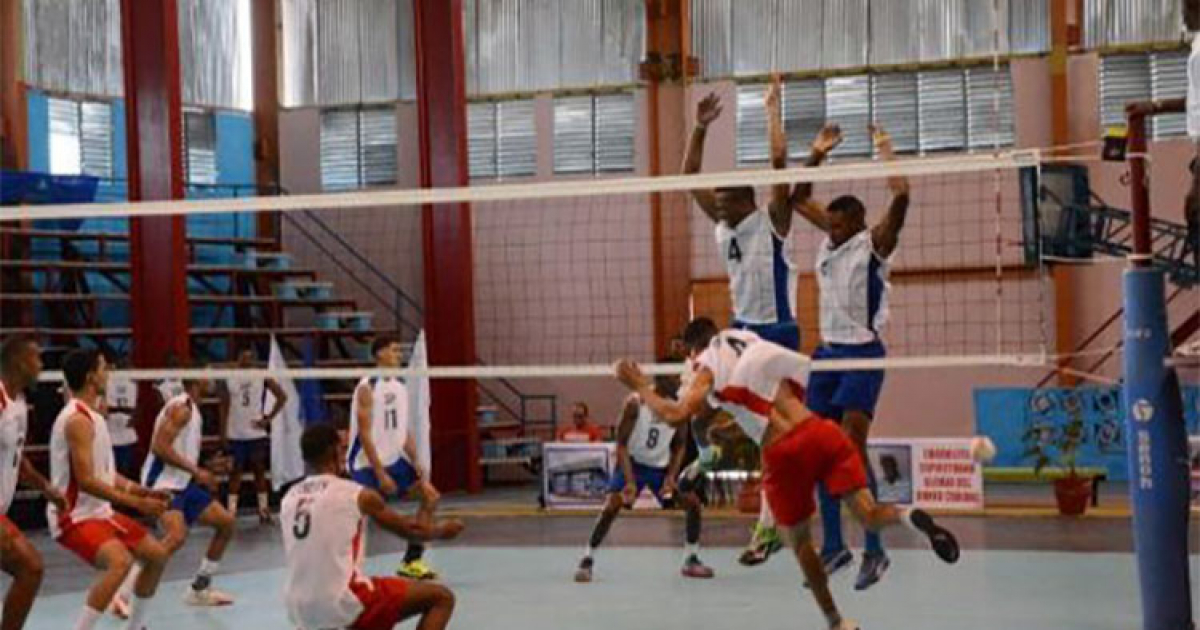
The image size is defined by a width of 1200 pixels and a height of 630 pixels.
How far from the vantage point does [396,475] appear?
1512cm

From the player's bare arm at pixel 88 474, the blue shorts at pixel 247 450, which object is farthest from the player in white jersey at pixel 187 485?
the blue shorts at pixel 247 450

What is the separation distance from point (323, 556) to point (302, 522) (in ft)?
0.56

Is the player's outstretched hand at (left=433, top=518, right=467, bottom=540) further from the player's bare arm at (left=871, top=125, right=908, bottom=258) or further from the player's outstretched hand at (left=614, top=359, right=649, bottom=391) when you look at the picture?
the player's bare arm at (left=871, top=125, right=908, bottom=258)

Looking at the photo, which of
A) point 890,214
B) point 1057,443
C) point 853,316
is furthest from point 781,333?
point 1057,443

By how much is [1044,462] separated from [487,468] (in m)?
9.23

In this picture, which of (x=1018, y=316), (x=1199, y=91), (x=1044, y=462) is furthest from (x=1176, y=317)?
(x=1199, y=91)

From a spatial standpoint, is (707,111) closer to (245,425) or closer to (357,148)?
(245,425)

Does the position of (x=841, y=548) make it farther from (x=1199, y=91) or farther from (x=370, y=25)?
(x=370, y=25)

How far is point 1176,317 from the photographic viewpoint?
2338 cm

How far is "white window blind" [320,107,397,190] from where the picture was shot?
26.3m

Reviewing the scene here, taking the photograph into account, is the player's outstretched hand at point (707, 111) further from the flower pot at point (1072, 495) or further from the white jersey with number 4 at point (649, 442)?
the flower pot at point (1072, 495)

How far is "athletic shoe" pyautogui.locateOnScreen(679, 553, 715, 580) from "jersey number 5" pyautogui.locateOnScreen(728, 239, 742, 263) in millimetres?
3546

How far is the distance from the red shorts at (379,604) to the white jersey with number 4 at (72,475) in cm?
231

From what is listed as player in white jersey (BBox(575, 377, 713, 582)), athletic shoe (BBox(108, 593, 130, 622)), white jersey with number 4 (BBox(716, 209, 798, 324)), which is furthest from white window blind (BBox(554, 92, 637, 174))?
white jersey with number 4 (BBox(716, 209, 798, 324))
